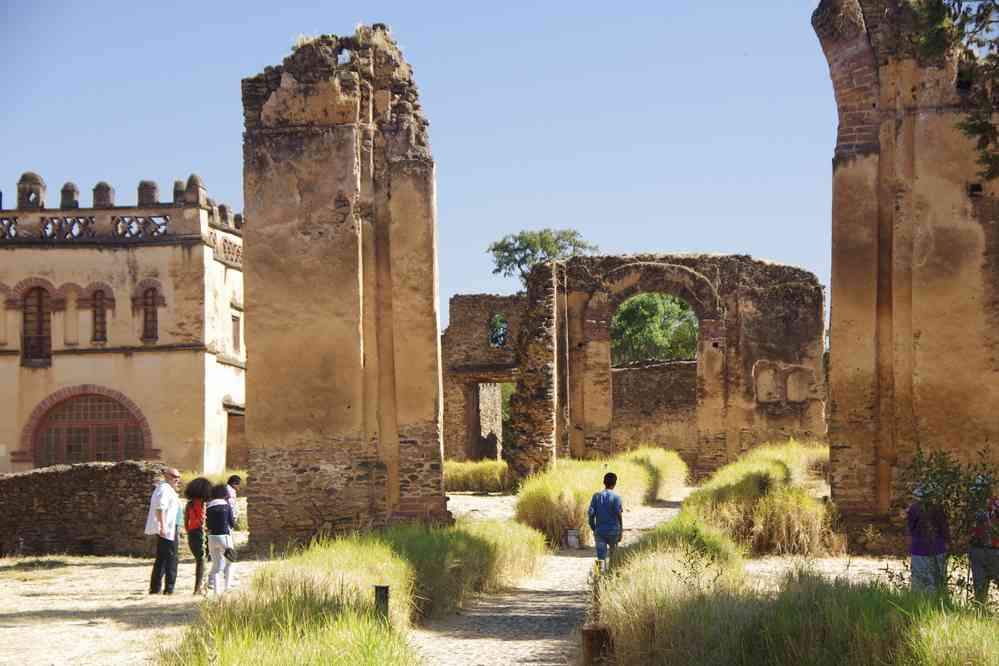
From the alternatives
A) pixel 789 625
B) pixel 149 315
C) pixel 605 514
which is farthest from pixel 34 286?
pixel 789 625

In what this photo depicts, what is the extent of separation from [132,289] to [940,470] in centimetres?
2807

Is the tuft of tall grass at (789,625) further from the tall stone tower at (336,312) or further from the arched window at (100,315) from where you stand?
the arched window at (100,315)

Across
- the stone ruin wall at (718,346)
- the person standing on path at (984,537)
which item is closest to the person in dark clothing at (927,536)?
the person standing on path at (984,537)

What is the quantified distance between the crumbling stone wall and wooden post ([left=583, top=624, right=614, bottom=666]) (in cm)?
2419

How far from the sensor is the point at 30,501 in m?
17.9

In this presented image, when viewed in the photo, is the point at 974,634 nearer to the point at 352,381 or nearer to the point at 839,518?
the point at 839,518

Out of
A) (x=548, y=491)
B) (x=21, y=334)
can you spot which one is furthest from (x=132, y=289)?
(x=548, y=491)

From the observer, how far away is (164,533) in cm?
1277

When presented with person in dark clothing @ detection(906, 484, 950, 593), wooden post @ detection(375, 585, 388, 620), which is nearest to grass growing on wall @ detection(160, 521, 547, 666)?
wooden post @ detection(375, 585, 388, 620)

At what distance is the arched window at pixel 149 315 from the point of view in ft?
114

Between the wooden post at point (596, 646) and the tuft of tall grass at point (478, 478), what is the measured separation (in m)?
17.6

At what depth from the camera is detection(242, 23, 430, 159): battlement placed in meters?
16.1

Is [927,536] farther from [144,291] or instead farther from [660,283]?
[144,291]

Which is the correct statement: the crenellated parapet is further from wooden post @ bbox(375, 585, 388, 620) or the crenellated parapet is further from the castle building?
wooden post @ bbox(375, 585, 388, 620)
